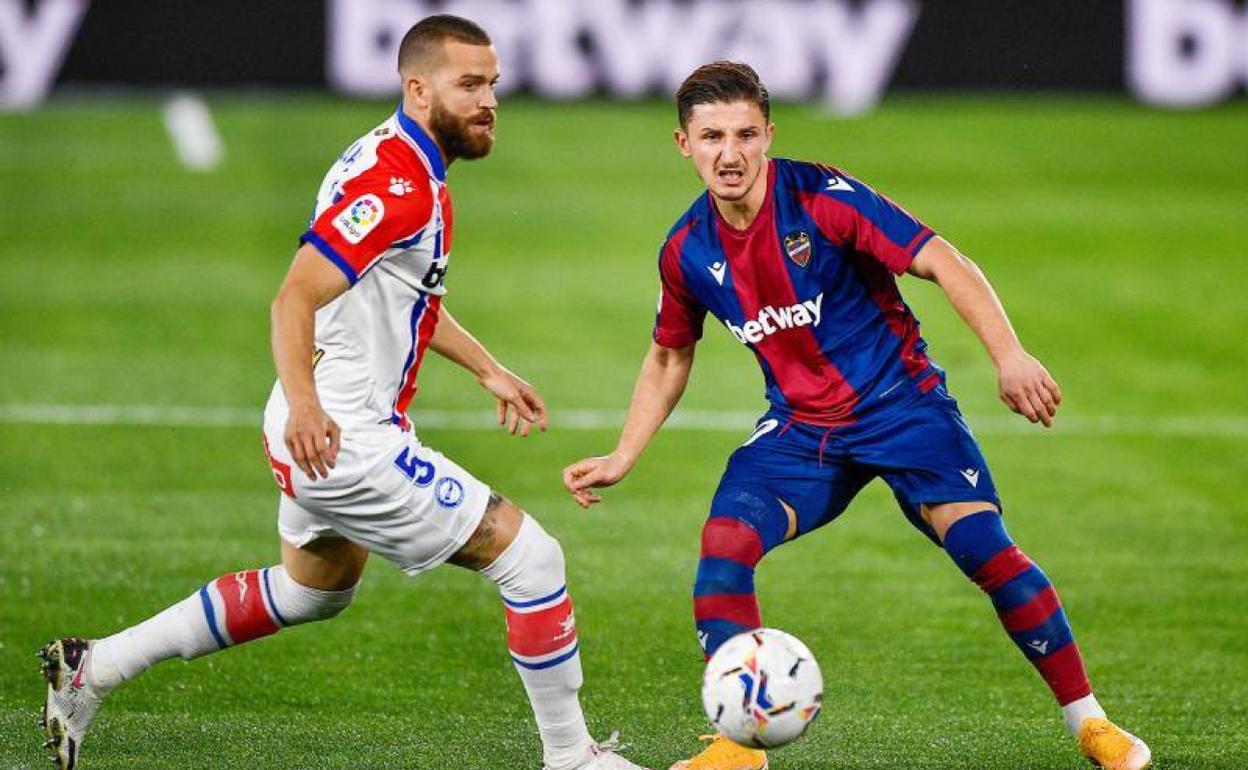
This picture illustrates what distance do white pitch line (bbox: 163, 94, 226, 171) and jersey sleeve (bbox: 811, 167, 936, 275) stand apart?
15.7 meters

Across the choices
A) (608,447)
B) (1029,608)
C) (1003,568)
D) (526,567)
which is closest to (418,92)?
(526,567)

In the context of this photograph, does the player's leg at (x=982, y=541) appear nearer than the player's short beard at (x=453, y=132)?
No

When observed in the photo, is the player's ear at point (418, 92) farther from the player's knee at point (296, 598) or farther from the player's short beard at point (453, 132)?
the player's knee at point (296, 598)

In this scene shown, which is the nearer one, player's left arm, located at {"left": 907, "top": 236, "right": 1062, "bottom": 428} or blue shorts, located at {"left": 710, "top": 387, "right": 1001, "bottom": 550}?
player's left arm, located at {"left": 907, "top": 236, "right": 1062, "bottom": 428}

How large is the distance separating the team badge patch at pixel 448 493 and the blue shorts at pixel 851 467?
34.3 inches

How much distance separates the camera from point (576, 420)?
1279cm

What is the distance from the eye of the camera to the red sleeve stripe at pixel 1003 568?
6695 millimetres

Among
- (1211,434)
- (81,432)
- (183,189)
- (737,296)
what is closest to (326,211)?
(737,296)

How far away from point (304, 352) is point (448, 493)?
27.6 inches

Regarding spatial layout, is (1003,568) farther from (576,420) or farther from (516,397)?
(576,420)

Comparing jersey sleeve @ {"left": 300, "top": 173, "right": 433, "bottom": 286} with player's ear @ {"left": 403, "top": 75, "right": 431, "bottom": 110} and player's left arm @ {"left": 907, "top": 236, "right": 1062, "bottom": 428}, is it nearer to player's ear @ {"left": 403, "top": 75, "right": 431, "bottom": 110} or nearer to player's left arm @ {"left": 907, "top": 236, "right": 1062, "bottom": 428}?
player's ear @ {"left": 403, "top": 75, "right": 431, "bottom": 110}

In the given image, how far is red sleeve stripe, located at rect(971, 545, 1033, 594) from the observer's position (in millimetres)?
6695

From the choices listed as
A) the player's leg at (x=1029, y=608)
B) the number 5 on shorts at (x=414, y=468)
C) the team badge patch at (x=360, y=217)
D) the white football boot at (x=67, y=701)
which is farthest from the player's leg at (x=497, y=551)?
the player's leg at (x=1029, y=608)

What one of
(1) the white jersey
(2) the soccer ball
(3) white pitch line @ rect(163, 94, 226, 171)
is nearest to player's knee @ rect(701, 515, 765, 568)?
(2) the soccer ball
